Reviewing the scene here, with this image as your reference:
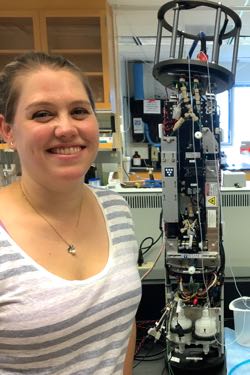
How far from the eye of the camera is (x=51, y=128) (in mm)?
634

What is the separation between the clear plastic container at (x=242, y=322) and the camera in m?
1.61

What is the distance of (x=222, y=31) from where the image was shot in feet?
4.48

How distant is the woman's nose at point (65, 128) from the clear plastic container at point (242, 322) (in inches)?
51.1

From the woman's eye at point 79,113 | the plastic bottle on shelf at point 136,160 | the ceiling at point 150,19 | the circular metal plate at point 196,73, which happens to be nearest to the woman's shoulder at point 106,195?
the woman's eye at point 79,113

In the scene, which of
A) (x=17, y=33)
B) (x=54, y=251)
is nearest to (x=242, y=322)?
(x=54, y=251)

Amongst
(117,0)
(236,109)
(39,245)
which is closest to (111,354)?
(39,245)

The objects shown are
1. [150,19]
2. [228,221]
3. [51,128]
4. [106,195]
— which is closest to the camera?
[51,128]

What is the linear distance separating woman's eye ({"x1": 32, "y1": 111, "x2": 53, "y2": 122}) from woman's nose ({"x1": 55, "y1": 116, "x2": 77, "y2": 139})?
0.9 inches

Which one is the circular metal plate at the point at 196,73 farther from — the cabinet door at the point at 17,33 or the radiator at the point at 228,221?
the cabinet door at the point at 17,33

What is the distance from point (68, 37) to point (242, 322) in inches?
87.8

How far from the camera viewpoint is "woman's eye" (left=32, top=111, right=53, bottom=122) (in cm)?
64

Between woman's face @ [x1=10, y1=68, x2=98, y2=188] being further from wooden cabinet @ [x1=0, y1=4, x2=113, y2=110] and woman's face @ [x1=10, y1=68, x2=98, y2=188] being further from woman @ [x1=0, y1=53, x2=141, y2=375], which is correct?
wooden cabinet @ [x1=0, y1=4, x2=113, y2=110]

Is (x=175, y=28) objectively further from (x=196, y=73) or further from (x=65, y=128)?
(x=65, y=128)

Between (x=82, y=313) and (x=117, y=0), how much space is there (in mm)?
2336
